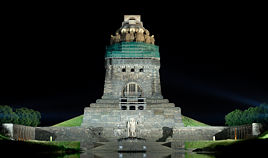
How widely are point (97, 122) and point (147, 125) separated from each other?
26.6ft

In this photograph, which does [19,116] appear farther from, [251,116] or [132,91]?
[251,116]

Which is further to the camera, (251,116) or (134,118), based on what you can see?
(134,118)

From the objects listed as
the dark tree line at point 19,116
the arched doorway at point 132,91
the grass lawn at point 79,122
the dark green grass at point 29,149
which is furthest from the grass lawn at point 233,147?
the grass lawn at point 79,122

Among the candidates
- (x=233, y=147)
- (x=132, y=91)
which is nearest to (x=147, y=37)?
(x=132, y=91)

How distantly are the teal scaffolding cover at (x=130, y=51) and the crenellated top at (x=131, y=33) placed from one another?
4.09ft

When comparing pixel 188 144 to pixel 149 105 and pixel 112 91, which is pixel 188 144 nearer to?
pixel 149 105

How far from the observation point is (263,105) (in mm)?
56719

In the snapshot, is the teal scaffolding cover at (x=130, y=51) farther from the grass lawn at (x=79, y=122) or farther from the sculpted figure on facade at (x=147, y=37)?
the grass lawn at (x=79, y=122)

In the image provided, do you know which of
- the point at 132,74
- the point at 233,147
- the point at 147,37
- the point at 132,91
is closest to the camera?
the point at 233,147

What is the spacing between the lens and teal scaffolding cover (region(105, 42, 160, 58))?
72.4m

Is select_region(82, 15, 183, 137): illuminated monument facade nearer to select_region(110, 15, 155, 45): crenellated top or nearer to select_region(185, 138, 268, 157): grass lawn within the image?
select_region(110, 15, 155, 45): crenellated top

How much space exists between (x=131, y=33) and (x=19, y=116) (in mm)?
26828

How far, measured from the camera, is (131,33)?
244 feet

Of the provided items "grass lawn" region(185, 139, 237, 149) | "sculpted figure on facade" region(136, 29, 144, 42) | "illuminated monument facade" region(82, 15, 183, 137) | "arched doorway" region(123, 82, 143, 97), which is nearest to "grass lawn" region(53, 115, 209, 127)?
"illuminated monument facade" region(82, 15, 183, 137)
